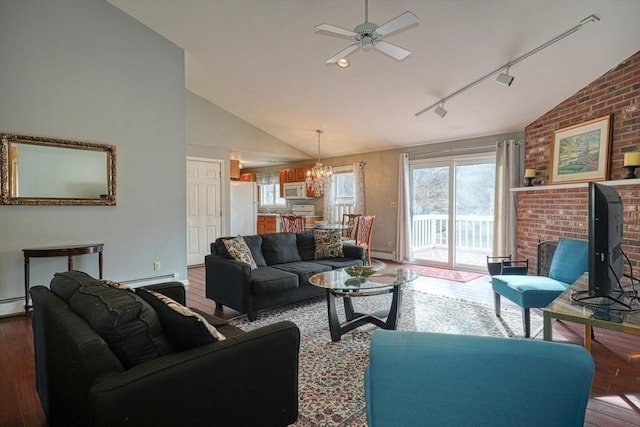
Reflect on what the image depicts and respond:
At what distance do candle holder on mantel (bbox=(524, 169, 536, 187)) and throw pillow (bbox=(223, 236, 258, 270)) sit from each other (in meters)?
3.90

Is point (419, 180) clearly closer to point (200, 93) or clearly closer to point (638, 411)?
point (200, 93)

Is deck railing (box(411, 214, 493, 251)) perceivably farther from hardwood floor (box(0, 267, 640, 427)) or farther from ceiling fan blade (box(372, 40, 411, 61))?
ceiling fan blade (box(372, 40, 411, 61))

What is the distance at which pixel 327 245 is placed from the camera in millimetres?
4672

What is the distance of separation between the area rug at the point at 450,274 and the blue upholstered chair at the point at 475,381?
450 centimetres

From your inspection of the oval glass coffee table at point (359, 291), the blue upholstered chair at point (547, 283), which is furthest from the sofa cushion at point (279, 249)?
the blue upholstered chair at point (547, 283)

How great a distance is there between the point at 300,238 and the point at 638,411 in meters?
3.55

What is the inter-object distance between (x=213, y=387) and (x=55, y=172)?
12.7 feet

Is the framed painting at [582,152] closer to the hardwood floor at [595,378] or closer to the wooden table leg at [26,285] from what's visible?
the hardwood floor at [595,378]

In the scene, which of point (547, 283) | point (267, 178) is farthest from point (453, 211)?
point (267, 178)

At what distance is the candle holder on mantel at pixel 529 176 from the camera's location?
472cm

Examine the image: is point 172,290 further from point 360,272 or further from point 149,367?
point 360,272

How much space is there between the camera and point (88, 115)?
13.5 ft

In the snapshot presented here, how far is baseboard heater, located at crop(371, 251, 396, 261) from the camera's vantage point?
272 inches

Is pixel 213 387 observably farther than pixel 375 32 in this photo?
No
